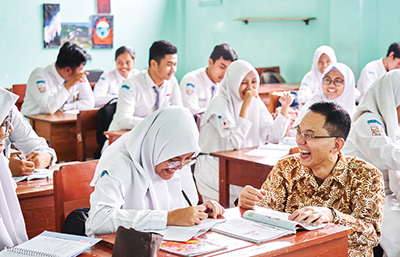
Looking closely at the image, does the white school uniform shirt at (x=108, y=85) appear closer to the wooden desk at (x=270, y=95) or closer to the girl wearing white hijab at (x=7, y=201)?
the wooden desk at (x=270, y=95)

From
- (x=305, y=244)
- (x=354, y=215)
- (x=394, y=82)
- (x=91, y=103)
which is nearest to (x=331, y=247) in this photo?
(x=305, y=244)

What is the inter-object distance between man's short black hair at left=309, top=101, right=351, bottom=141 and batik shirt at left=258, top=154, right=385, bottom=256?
0.11 m

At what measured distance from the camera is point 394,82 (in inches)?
128

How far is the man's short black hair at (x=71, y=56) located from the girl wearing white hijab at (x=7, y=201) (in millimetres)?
3536

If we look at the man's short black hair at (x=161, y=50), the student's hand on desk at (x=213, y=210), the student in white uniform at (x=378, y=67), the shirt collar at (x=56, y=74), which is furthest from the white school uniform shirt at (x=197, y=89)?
the student's hand on desk at (x=213, y=210)

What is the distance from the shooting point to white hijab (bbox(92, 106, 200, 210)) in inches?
87.2

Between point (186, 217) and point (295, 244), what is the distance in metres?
0.40

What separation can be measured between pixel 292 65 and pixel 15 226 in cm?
714

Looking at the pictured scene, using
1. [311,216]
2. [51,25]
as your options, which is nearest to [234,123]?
[311,216]

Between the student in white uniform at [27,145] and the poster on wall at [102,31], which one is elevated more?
the poster on wall at [102,31]

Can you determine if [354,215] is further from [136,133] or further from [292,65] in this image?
[292,65]

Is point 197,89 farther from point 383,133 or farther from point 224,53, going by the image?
point 383,133

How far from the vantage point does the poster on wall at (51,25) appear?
29.8ft

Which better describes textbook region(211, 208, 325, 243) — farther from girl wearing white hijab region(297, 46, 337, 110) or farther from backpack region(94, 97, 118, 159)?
girl wearing white hijab region(297, 46, 337, 110)
